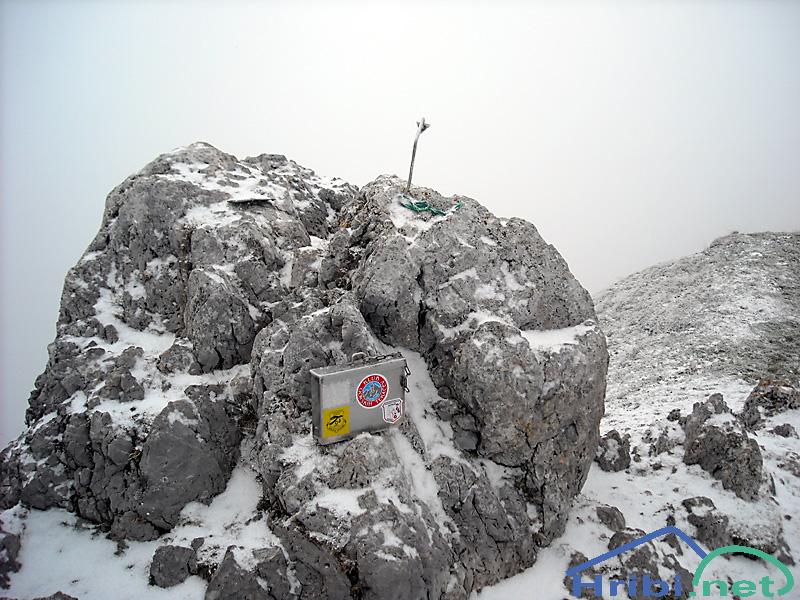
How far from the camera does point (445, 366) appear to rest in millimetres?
12453

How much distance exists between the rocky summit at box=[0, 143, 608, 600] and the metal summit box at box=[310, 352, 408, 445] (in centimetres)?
40

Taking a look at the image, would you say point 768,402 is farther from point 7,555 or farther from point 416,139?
point 7,555

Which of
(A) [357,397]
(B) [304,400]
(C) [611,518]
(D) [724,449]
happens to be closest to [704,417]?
(D) [724,449]

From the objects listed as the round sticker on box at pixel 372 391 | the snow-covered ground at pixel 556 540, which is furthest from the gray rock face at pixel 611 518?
the round sticker on box at pixel 372 391

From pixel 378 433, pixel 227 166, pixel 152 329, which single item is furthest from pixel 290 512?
pixel 227 166

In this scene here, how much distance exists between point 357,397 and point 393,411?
1025 millimetres

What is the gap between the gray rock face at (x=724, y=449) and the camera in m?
14.1

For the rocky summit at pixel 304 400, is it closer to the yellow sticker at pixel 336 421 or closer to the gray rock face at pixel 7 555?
the gray rock face at pixel 7 555

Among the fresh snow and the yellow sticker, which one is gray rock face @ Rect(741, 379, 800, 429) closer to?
the fresh snow

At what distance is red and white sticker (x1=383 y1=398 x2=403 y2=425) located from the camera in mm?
11094

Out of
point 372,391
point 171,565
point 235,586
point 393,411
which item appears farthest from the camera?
point 393,411

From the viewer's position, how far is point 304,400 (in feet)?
37.6

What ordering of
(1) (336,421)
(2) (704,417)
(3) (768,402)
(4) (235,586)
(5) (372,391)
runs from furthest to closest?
(3) (768,402) < (2) (704,417) < (5) (372,391) < (1) (336,421) < (4) (235,586)

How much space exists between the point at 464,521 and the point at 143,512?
752cm
